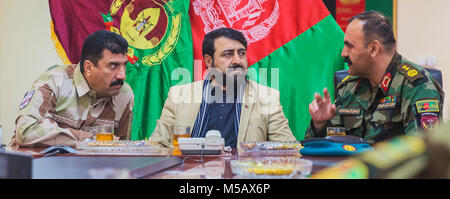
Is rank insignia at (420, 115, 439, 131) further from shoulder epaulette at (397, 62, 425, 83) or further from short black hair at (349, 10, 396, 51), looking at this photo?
short black hair at (349, 10, 396, 51)

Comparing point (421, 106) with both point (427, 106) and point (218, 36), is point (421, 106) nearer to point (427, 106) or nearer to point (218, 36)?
point (427, 106)

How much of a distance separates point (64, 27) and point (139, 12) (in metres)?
0.70

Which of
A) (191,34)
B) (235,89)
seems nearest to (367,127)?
(235,89)

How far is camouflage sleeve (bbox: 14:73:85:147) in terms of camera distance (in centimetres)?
208

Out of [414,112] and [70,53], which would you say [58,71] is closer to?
[70,53]

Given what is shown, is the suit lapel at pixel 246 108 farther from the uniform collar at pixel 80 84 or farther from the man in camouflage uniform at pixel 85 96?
the uniform collar at pixel 80 84

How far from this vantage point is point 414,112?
209cm

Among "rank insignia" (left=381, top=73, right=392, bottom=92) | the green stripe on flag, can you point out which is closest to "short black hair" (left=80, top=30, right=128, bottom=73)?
the green stripe on flag

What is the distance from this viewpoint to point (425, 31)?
3826 mm

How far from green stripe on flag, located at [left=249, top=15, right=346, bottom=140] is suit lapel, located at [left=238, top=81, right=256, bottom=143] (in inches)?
33.6

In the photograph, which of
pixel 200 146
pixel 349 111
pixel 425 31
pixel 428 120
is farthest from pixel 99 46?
pixel 425 31

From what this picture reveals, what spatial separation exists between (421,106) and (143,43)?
2.51m

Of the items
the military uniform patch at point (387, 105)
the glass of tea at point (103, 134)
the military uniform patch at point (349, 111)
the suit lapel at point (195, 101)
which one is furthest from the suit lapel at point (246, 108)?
the glass of tea at point (103, 134)

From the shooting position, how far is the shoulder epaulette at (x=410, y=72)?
2.17m
